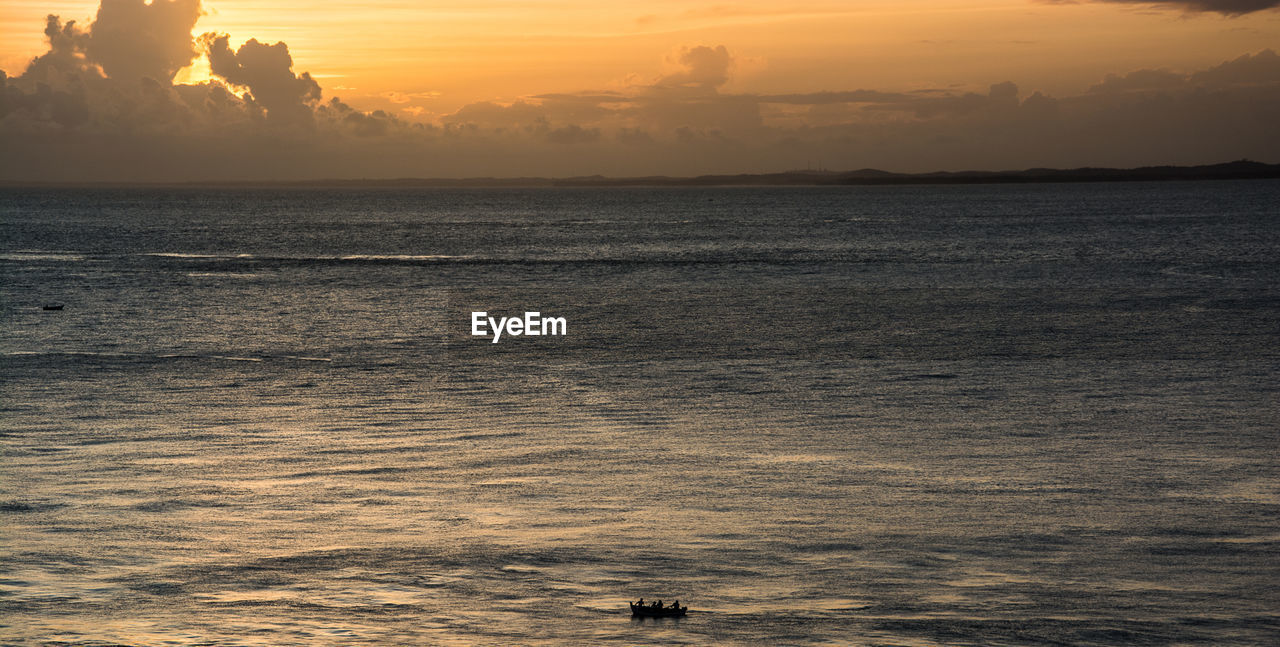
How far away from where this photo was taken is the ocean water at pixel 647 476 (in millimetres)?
16844

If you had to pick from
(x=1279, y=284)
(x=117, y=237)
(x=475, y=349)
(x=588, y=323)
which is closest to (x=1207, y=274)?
(x=1279, y=284)

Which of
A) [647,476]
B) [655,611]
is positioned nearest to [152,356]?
[647,476]

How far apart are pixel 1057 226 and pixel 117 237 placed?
125833mm

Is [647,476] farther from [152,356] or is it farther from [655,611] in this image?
[152,356]

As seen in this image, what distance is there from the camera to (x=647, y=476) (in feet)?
83.5

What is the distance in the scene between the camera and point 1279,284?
263 feet

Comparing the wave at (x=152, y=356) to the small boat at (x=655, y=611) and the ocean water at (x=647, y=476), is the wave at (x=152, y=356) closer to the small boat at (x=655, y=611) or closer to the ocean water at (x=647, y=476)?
the ocean water at (x=647, y=476)

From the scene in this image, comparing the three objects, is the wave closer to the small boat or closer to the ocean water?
the ocean water

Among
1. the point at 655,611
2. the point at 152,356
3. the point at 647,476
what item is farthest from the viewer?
the point at 152,356

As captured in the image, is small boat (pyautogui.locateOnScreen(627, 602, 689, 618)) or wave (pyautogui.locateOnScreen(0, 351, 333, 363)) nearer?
small boat (pyautogui.locateOnScreen(627, 602, 689, 618))

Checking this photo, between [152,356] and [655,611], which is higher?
[655,611]

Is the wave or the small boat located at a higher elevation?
the small boat

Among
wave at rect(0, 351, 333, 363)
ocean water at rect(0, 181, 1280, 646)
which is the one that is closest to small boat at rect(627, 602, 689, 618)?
ocean water at rect(0, 181, 1280, 646)

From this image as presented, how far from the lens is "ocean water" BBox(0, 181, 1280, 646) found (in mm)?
16844
